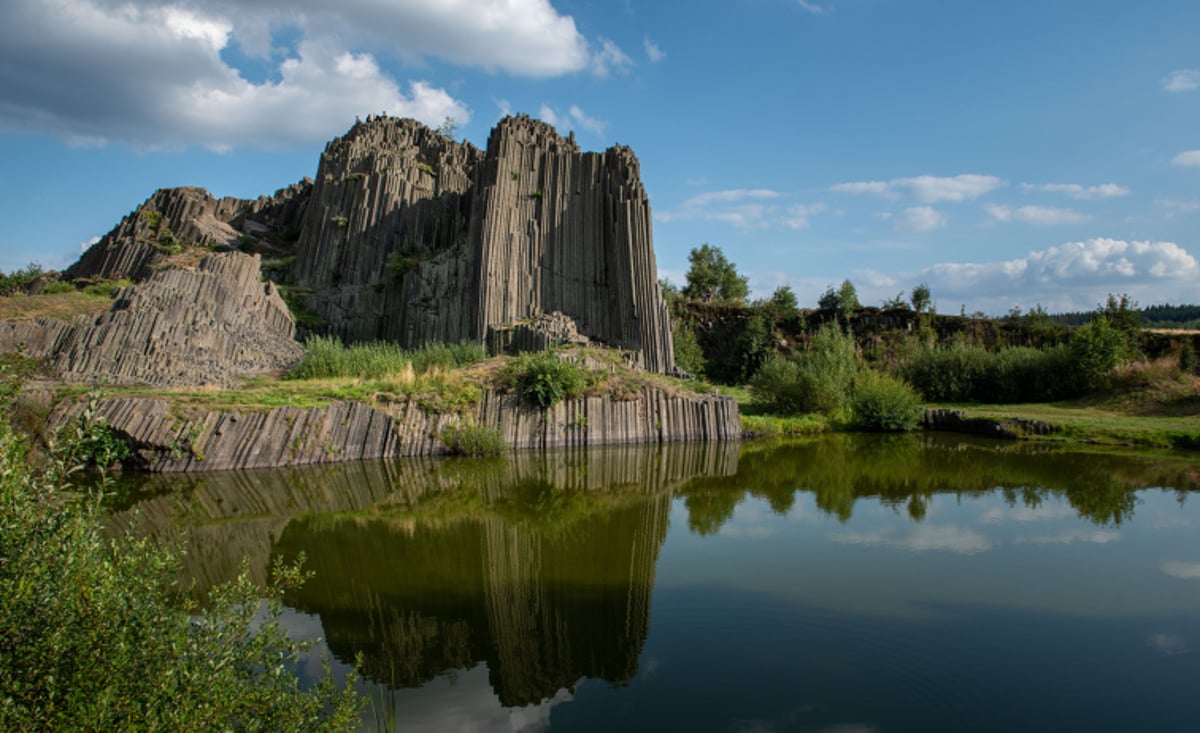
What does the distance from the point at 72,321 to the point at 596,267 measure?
1541 centimetres

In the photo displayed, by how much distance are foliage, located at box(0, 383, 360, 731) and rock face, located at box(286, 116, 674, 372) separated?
20.4m

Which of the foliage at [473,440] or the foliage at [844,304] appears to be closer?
the foliage at [473,440]

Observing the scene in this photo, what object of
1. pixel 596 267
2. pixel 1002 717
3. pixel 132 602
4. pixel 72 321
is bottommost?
pixel 1002 717

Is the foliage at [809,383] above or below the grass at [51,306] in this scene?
below

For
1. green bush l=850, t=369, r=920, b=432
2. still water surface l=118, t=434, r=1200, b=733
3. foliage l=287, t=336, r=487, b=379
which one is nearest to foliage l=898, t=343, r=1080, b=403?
green bush l=850, t=369, r=920, b=432

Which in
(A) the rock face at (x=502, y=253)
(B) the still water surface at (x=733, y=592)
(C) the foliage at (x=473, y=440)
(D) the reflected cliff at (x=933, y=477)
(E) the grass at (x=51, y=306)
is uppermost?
(A) the rock face at (x=502, y=253)

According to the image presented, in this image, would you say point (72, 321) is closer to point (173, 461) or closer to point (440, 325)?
point (173, 461)

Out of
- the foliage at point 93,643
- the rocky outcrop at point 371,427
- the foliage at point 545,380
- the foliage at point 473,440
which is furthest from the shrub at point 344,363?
the foliage at point 93,643

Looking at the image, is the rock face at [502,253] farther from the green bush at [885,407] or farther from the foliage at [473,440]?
the foliage at [473,440]

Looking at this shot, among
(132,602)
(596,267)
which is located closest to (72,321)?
(596,267)

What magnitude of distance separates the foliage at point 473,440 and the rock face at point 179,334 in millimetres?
5596

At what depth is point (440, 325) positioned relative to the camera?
2519 cm

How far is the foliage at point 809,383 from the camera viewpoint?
72.5ft

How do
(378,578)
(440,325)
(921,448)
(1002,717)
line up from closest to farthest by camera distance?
(1002,717) < (378,578) < (921,448) < (440,325)
